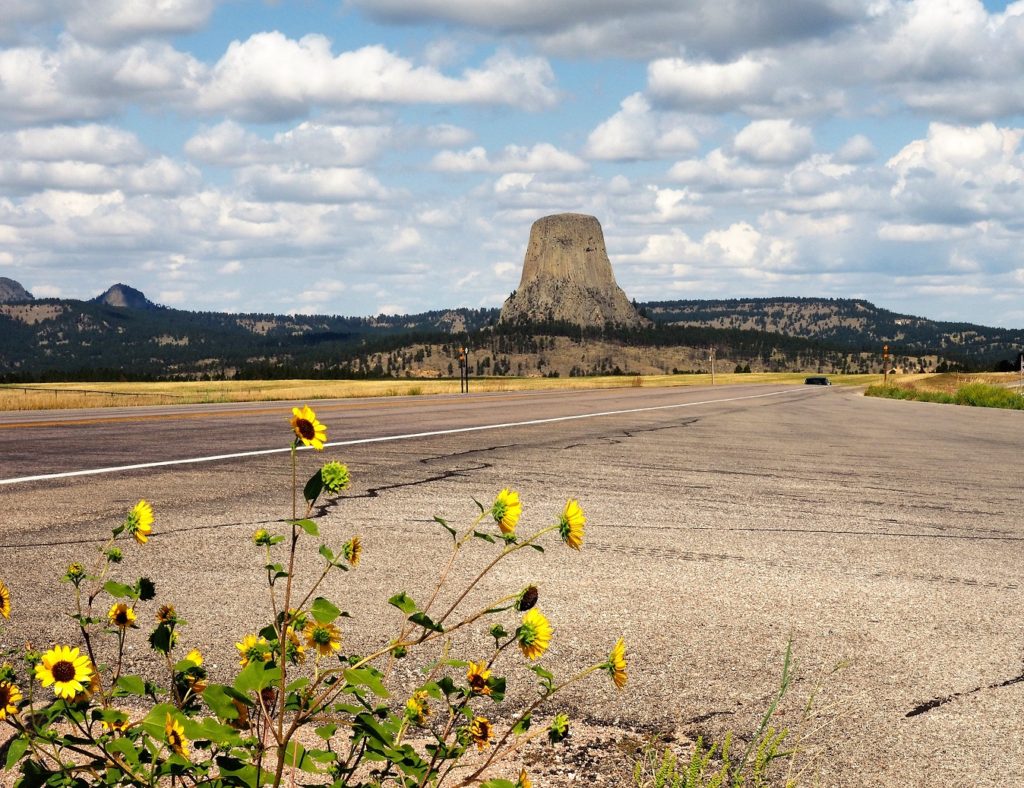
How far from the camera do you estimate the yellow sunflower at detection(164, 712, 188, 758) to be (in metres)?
1.88

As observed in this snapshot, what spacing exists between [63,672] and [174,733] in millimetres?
254

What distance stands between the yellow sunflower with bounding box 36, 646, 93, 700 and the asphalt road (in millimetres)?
1797

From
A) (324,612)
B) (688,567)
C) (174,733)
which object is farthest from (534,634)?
(688,567)

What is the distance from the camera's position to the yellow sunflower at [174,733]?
1.88m

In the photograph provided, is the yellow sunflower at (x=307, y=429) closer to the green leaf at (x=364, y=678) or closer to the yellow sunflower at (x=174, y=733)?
the green leaf at (x=364, y=678)

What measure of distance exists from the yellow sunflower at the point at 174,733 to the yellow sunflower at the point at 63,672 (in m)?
0.19

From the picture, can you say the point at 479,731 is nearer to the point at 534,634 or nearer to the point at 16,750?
the point at 534,634

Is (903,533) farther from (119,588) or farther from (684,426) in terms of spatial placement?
(684,426)

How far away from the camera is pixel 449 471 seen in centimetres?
950

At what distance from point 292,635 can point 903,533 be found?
18.5 ft

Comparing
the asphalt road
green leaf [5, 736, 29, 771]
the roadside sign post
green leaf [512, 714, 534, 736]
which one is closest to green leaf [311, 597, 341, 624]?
green leaf [512, 714, 534, 736]

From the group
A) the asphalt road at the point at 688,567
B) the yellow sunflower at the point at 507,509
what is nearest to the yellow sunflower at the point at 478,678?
the yellow sunflower at the point at 507,509

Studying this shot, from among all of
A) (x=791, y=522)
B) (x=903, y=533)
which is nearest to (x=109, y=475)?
(x=791, y=522)

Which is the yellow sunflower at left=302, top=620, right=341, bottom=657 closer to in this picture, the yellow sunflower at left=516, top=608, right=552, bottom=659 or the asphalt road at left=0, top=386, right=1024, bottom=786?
the yellow sunflower at left=516, top=608, right=552, bottom=659
